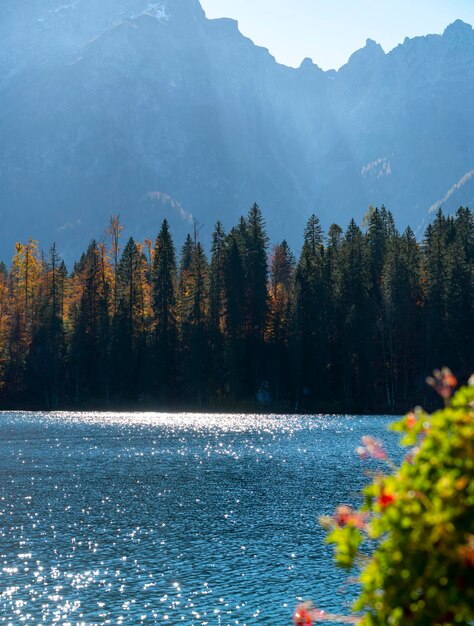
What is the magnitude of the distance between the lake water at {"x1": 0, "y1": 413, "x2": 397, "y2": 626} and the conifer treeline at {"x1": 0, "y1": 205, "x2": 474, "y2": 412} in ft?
120

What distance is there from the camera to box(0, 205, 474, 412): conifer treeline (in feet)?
360

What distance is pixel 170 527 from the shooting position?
36.8 m

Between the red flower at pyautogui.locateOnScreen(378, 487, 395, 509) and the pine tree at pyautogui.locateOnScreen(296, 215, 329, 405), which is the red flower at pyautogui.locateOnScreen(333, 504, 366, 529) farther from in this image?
the pine tree at pyautogui.locateOnScreen(296, 215, 329, 405)

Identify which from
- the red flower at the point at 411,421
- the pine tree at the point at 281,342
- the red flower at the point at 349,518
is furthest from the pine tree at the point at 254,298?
the red flower at the point at 411,421

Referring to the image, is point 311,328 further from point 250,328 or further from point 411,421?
point 411,421

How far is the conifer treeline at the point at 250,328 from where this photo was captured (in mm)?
109812

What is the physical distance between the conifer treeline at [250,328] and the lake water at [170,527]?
1441 inches

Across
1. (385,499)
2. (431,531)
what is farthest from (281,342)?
(431,531)

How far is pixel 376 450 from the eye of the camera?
743 cm

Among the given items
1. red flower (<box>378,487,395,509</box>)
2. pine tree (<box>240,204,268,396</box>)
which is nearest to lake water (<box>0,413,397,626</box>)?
red flower (<box>378,487,395,509</box>)

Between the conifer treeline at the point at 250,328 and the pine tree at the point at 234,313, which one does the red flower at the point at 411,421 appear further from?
the pine tree at the point at 234,313

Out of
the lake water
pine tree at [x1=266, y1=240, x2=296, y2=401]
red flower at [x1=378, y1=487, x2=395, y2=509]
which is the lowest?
the lake water

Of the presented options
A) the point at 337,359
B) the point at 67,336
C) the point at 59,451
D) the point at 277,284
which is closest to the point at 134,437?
the point at 59,451

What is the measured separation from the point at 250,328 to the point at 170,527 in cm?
8131
